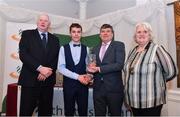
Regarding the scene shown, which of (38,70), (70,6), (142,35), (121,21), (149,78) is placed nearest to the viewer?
(149,78)

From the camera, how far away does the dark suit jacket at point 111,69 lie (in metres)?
2.22

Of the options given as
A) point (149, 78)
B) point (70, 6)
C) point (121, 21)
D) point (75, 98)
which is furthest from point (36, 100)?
point (70, 6)

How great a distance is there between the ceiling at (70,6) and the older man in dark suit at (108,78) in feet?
11.0

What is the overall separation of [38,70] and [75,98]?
47 centimetres

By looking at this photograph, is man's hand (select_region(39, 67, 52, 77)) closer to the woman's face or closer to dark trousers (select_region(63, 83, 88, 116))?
dark trousers (select_region(63, 83, 88, 116))

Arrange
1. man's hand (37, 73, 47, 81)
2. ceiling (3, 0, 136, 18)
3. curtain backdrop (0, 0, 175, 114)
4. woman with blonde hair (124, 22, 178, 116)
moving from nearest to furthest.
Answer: woman with blonde hair (124, 22, 178, 116), man's hand (37, 73, 47, 81), curtain backdrop (0, 0, 175, 114), ceiling (3, 0, 136, 18)

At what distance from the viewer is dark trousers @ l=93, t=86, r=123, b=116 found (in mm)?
2213

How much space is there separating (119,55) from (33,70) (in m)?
0.88

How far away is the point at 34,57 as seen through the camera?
2400 millimetres

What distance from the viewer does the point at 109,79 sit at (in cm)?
225

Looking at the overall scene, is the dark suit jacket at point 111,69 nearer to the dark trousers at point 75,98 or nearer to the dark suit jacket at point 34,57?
the dark trousers at point 75,98

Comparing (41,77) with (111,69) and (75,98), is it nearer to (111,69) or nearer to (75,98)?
(75,98)

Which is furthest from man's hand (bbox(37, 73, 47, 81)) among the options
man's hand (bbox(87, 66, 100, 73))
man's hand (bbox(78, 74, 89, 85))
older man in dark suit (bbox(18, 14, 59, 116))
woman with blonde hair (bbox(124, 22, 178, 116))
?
woman with blonde hair (bbox(124, 22, 178, 116))

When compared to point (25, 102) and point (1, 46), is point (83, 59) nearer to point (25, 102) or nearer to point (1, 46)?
Result: point (25, 102)
